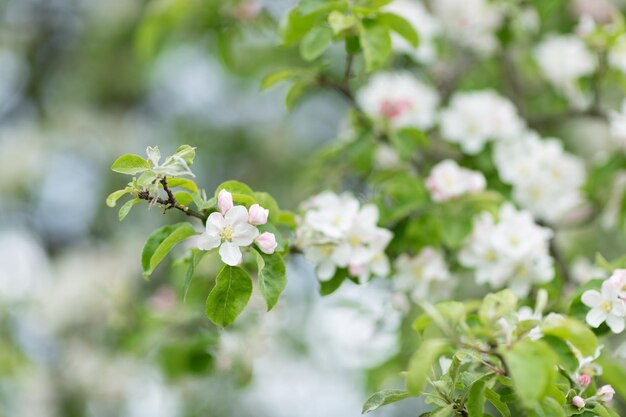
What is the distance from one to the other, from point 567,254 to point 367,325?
2.63 feet

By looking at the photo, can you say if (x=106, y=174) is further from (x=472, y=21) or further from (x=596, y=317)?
(x=596, y=317)

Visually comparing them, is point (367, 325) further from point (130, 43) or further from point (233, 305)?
point (130, 43)

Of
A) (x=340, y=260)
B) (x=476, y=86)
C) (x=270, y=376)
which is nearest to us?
(x=340, y=260)

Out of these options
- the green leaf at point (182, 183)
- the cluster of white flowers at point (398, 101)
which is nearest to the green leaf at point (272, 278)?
the green leaf at point (182, 183)

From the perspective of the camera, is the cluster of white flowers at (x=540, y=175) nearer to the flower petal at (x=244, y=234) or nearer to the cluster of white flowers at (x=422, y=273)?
the cluster of white flowers at (x=422, y=273)

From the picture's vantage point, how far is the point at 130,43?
394 centimetres

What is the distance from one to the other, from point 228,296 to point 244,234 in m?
0.09

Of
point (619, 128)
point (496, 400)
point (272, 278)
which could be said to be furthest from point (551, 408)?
point (619, 128)

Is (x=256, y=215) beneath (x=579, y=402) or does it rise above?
above

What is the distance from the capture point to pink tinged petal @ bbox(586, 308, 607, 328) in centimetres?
119

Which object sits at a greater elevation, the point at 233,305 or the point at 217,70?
the point at 217,70

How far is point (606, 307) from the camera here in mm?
1198

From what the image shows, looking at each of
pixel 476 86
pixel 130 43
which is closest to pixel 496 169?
pixel 476 86

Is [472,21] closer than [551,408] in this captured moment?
No
